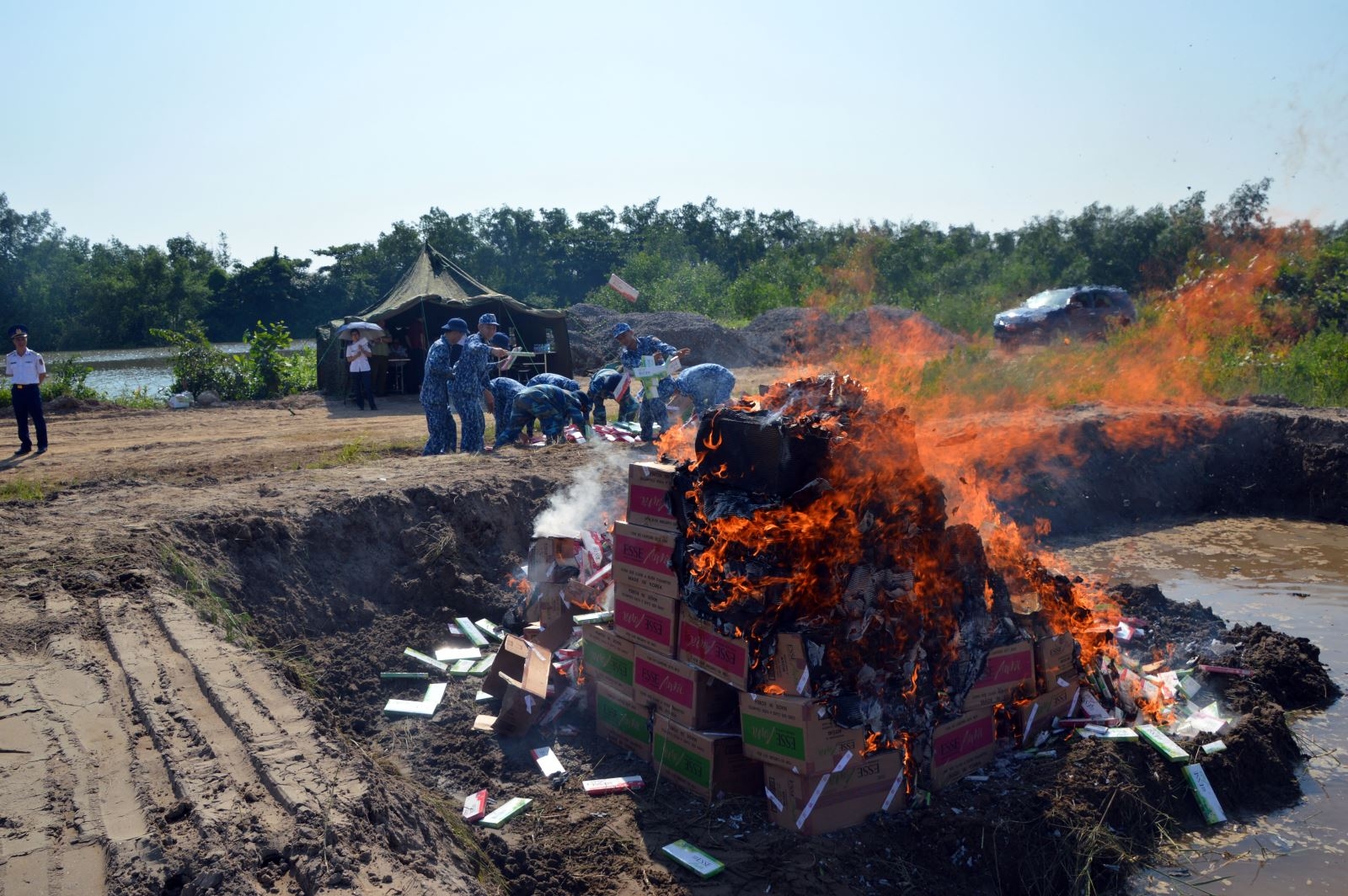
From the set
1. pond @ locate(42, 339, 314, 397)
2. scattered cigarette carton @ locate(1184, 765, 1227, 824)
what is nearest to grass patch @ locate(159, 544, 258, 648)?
scattered cigarette carton @ locate(1184, 765, 1227, 824)

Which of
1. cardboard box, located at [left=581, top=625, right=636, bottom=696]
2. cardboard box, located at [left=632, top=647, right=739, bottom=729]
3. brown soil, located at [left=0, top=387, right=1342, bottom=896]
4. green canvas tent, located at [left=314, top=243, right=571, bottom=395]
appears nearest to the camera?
brown soil, located at [left=0, top=387, right=1342, bottom=896]

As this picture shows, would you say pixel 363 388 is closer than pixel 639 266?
Yes

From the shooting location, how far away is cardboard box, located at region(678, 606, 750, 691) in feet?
14.3

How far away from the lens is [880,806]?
432cm

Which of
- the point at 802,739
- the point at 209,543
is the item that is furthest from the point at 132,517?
the point at 802,739

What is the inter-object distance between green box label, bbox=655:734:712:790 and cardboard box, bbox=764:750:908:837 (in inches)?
14.2

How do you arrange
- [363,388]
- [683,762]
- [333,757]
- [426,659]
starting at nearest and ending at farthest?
[333,757] < [683,762] < [426,659] < [363,388]

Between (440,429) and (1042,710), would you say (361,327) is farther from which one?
(1042,710)

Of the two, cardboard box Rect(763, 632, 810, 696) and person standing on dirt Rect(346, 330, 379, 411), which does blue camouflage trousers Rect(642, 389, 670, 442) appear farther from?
person standing on dirt Rect(346, 330, 379, 411)

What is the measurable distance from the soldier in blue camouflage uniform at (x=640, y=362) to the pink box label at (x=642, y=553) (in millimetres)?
6283

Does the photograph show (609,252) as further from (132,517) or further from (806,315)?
(132,517)

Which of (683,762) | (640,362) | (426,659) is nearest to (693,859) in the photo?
(683,762)

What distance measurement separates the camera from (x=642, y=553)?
5043 millimetres

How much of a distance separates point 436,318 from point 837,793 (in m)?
17.2
